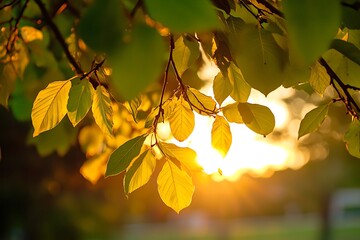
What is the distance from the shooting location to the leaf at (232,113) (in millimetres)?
1269

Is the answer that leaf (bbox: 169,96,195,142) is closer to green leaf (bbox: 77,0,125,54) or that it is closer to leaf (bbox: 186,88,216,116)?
leaf (bbox: 186,88,216,116)

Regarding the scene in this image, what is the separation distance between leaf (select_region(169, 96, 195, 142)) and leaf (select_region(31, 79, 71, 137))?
24 centimetres

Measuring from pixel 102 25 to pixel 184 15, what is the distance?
0.33ft

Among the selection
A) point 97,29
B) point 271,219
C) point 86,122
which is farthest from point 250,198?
point 97,29

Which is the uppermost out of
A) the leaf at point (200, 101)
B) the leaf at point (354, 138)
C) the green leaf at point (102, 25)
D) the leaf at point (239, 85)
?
the green leaf at point (102, 25)

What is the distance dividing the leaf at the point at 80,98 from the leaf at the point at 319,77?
1.61ft

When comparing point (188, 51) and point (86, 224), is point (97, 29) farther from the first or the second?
point (86, 224)

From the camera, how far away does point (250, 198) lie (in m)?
36.8

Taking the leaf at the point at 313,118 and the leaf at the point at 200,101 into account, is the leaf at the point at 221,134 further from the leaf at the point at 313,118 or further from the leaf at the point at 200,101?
the leaf at the point at 313,118

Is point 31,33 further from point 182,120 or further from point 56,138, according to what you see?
point 182,120

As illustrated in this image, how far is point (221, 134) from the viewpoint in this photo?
4.24 ft

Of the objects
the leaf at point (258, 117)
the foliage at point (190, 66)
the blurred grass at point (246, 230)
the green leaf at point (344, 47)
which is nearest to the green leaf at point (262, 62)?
the foliage at point (190, 66)

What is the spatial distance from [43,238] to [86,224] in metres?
1.87

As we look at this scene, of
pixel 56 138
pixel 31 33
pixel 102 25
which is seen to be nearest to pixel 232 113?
pixel 102 25
